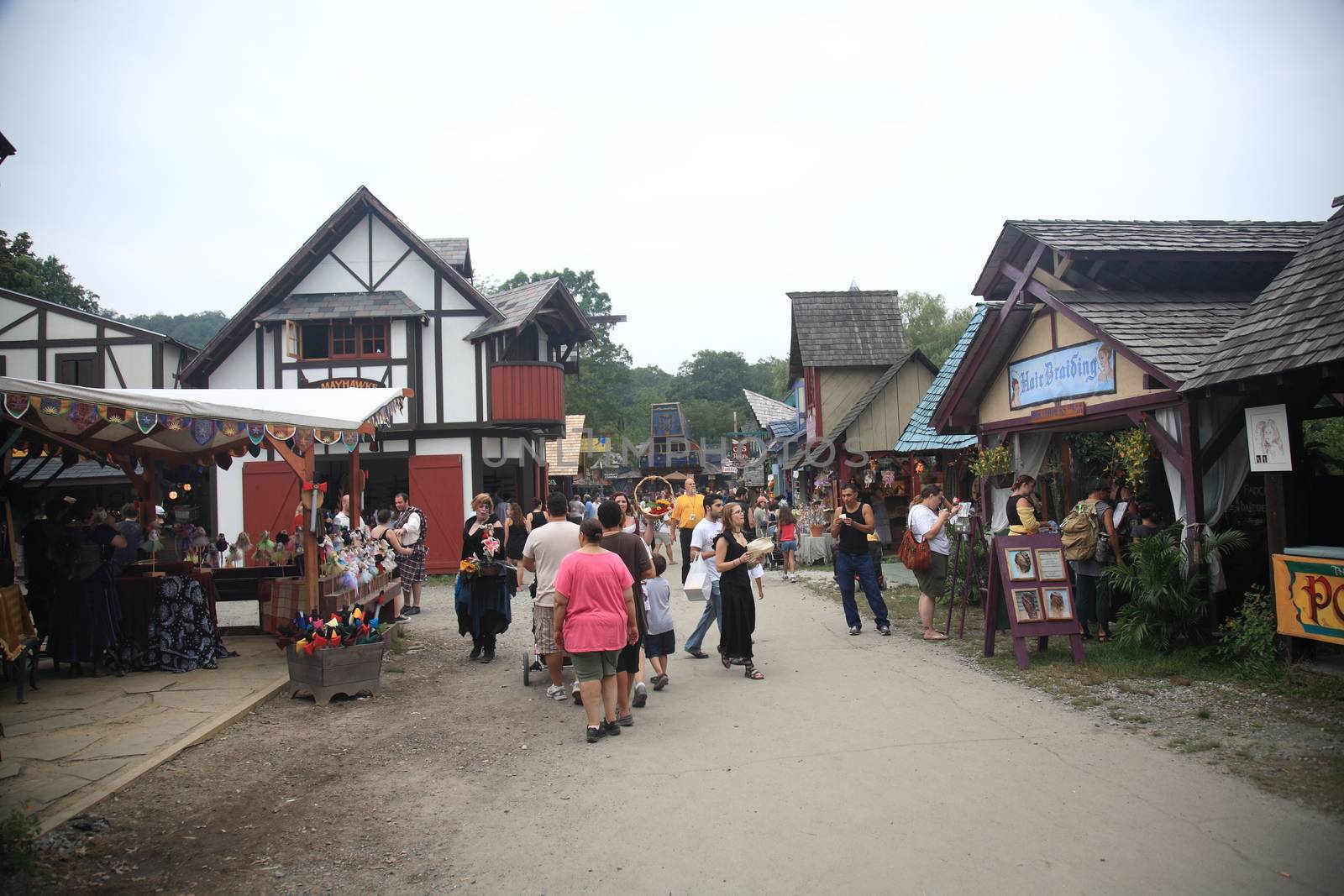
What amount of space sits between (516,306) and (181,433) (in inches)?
477

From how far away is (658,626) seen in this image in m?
7.99

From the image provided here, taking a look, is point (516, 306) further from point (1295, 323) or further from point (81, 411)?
point (1295, 323)

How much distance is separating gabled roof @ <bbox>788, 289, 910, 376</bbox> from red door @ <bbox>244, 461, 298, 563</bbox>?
579 inches

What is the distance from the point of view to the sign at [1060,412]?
10.2m

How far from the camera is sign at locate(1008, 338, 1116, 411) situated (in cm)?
991

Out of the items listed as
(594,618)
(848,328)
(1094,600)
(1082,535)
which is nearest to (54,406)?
(594,618)

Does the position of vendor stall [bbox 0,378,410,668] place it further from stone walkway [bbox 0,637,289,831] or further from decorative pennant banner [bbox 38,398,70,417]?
stone walkway [bbox 0,637,289,831]

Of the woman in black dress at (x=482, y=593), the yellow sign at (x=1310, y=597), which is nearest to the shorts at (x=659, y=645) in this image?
the woman in black dress at (x=482, y=593)

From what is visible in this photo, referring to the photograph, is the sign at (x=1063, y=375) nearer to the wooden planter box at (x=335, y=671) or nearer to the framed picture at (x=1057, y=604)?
the framed picture at (x=1057, y=604)

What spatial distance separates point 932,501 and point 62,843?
856 centimetres

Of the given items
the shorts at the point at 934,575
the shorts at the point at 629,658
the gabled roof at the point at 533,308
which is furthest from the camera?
the gabled roof at the point at 533,308

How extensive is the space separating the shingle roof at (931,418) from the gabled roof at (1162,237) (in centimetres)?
259

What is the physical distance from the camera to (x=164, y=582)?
8.96 m

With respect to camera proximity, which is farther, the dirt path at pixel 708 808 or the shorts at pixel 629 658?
the shorts at pixel 629 658
